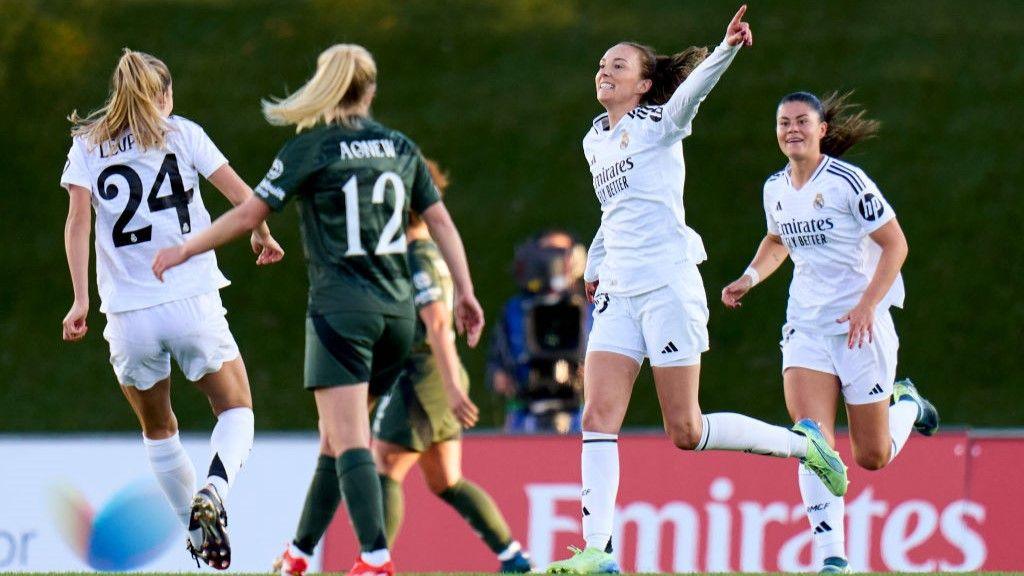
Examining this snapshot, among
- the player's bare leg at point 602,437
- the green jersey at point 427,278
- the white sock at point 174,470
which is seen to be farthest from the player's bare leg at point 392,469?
the player's bare leg at point 602,437

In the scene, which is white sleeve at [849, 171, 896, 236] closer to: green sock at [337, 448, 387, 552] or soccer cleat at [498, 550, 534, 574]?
soccer cleat at [498, 550, 534, 574]

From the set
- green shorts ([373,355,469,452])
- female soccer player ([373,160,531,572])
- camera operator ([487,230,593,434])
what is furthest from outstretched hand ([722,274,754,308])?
camera operator ([487,230,593,434])

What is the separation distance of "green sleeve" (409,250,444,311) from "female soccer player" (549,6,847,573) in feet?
2.27

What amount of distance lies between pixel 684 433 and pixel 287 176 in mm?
1962

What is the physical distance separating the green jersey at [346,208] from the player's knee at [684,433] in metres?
1.36

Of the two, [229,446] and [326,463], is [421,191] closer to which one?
[229,446]

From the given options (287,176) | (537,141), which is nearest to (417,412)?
(287,176)

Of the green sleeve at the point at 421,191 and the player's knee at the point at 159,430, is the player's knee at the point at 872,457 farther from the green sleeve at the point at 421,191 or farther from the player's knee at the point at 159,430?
the player's knee at the point at 159,430

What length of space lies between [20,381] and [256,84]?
14.3 ft

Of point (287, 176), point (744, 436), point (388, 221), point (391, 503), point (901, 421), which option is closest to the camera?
point (287, 176)

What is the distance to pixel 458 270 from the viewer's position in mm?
6078

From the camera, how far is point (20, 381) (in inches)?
686

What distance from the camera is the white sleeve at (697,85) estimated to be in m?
6.42

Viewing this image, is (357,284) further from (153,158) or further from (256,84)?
(256,84)
